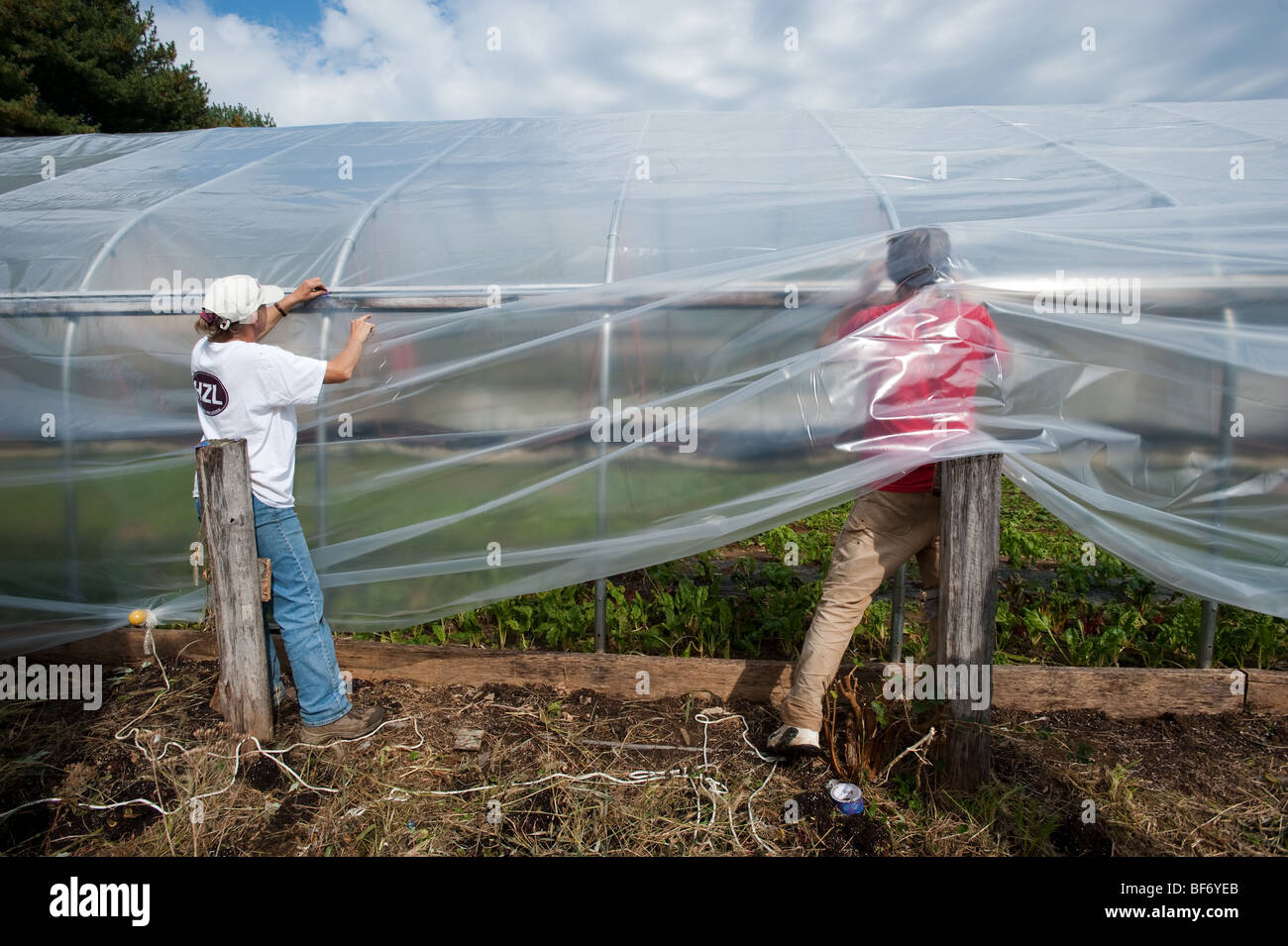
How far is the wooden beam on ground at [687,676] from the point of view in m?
3.22

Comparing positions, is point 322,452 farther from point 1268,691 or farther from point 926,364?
point 1268,691

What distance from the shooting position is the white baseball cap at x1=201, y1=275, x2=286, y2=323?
272 centimetres

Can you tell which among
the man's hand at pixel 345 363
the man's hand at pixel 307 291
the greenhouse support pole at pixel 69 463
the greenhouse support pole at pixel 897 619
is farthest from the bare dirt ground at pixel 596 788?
the man's hand at pixel 307 291

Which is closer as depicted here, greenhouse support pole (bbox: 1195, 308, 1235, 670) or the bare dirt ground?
the bare dirt ground

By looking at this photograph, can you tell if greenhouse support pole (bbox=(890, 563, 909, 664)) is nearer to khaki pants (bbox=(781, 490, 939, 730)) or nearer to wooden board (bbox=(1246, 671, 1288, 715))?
khaki pants (bbox=(781, 490, 939, 730))

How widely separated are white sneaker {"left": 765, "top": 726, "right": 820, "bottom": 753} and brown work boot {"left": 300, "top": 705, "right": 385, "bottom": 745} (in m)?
1.71

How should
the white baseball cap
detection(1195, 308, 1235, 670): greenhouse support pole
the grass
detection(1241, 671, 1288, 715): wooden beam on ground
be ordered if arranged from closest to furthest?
1. the white baseball cap
2. detection(1195, 308, 1235, 670): greenhouse support pole
3. detection(1241, 671, 1288, 715): wooden beam on ground
4. the grass

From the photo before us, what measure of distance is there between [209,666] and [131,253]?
2164 mm

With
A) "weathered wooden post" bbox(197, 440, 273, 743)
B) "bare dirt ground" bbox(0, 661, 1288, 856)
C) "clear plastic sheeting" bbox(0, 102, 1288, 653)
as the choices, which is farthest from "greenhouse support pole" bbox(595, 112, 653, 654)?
"weathered wooden post" bbox(197, 440, 273, 743)

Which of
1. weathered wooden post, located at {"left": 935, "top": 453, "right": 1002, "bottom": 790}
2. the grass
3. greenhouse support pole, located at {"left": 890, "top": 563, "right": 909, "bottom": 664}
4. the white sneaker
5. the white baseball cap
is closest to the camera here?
weathered wooden post, located at {"left": 935, "top": 453, "right": 1002, "bottom": 790}

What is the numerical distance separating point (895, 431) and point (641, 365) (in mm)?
1086

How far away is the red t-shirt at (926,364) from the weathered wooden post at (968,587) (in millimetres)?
215

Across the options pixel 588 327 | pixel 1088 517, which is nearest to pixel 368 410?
pixel 588 327
